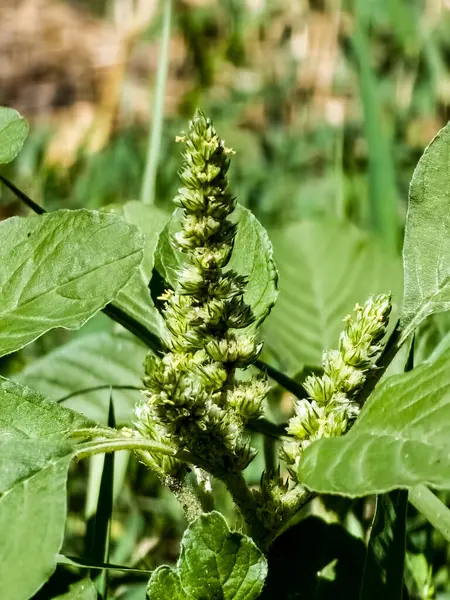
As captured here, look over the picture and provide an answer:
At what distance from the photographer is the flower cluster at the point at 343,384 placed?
2.72 feet

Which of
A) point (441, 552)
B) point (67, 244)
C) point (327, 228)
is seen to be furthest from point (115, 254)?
point (327, 228)

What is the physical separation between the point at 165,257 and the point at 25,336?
24 centimetres

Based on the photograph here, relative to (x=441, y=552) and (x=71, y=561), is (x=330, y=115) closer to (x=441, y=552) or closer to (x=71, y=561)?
(x=441, y=552)

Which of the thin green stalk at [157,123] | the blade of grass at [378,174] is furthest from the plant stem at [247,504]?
the blade of grass at [378,174]

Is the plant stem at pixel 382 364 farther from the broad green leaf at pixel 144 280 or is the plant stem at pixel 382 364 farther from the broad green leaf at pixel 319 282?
the broad green leaf at pixel 319 282

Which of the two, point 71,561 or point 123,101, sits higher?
point 123,101

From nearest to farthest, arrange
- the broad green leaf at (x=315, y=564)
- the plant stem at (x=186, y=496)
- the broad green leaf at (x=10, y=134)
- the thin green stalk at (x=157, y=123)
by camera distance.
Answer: the plant stem at (x=186, y=496) → the broad green leaf at (x=10, y=134) → the broad green leaf at (x=315, y=564) → the thin green stalk at (x=157, y=123)

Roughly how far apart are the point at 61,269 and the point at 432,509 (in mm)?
520

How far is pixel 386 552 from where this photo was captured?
952 millimetres

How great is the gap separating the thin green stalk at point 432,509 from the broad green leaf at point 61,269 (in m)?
0.45

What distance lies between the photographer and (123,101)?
438cm

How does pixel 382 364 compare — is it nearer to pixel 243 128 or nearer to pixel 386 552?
pixel 386 552

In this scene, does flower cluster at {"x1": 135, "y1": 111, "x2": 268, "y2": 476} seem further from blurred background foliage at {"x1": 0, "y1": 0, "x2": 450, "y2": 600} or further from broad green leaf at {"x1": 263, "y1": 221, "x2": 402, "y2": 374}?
broad green leaf at {"x1": 263, "y1": 221, "x2": 402, "y2": 374}

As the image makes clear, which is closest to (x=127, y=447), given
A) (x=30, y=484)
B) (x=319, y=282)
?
(x=30, y=484)
